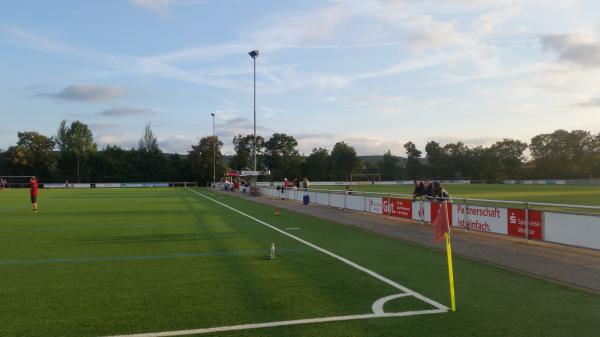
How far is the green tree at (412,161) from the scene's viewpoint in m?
119

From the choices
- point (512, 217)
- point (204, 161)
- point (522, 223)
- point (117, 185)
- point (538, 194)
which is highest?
point (204, 161)

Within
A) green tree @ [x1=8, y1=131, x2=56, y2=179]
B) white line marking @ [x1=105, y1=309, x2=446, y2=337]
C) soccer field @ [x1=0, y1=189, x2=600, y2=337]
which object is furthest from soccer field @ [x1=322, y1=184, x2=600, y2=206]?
green tree @ [x1=8, y1=131, x2=56, y2=179]

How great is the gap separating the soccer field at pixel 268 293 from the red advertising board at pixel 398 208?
5987mm

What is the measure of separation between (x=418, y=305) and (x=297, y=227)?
1038 centimetres

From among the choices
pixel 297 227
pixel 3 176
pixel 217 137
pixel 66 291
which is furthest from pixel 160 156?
pixel 66 291

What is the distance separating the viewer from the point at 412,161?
4840 inches

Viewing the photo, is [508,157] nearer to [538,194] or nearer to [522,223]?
[538,194]

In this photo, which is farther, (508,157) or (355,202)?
(508,157)

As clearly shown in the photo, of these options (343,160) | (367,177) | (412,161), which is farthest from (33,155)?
(412,161)

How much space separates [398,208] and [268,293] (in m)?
12.7

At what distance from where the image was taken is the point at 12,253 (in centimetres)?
1059

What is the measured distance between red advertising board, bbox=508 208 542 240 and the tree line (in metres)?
90.4

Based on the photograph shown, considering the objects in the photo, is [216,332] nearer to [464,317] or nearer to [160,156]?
[464,317]

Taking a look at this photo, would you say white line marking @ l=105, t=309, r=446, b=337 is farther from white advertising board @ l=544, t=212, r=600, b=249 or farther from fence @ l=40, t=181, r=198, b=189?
fence @ l=40, t=181, r=198, b=189
